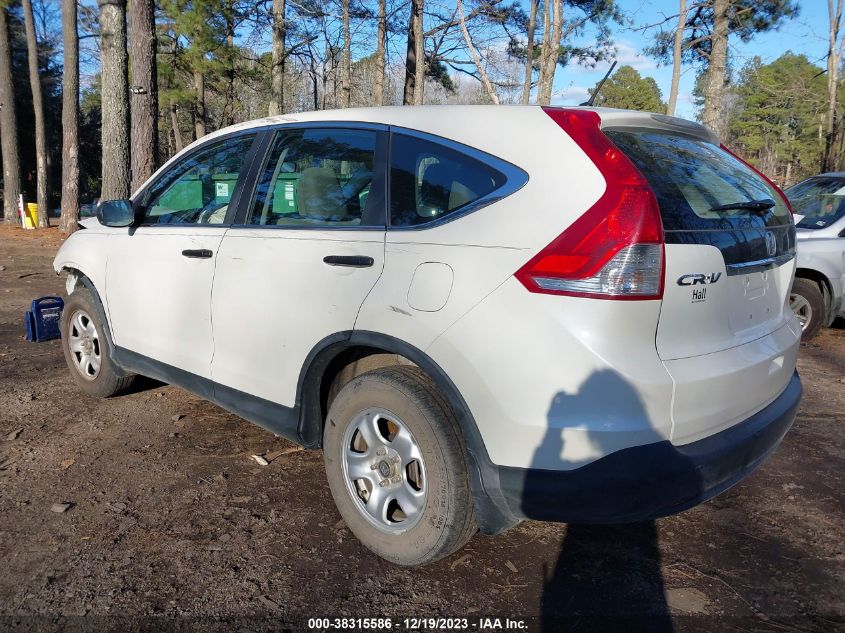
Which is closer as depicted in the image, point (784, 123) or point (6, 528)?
point (6, 528)

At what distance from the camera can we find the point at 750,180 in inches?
111

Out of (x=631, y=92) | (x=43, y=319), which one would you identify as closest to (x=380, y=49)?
(x=43, y=319)

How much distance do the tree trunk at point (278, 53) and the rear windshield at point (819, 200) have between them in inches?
630

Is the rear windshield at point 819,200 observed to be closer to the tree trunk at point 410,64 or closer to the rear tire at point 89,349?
the rear tire at point 89,349

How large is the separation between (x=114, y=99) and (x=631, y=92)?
4724 centimetres

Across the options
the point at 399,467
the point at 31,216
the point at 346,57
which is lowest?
the point at 399,467

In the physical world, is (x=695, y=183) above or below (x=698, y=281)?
above

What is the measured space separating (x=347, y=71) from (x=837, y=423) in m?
21.9

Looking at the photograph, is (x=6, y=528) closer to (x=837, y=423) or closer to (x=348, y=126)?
(x=348, y=126)

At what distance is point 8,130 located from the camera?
62.0 ft

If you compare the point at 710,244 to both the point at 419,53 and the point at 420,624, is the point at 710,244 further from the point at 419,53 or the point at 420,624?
the point at 419,53

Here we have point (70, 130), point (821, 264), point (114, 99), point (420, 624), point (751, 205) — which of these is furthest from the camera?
point (70, 130)

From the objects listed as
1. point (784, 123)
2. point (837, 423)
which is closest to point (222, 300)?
point (837, 423)

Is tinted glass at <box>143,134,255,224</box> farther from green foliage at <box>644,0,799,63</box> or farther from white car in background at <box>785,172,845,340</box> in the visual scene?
green foliage at <box>644,0,799,63</box>
